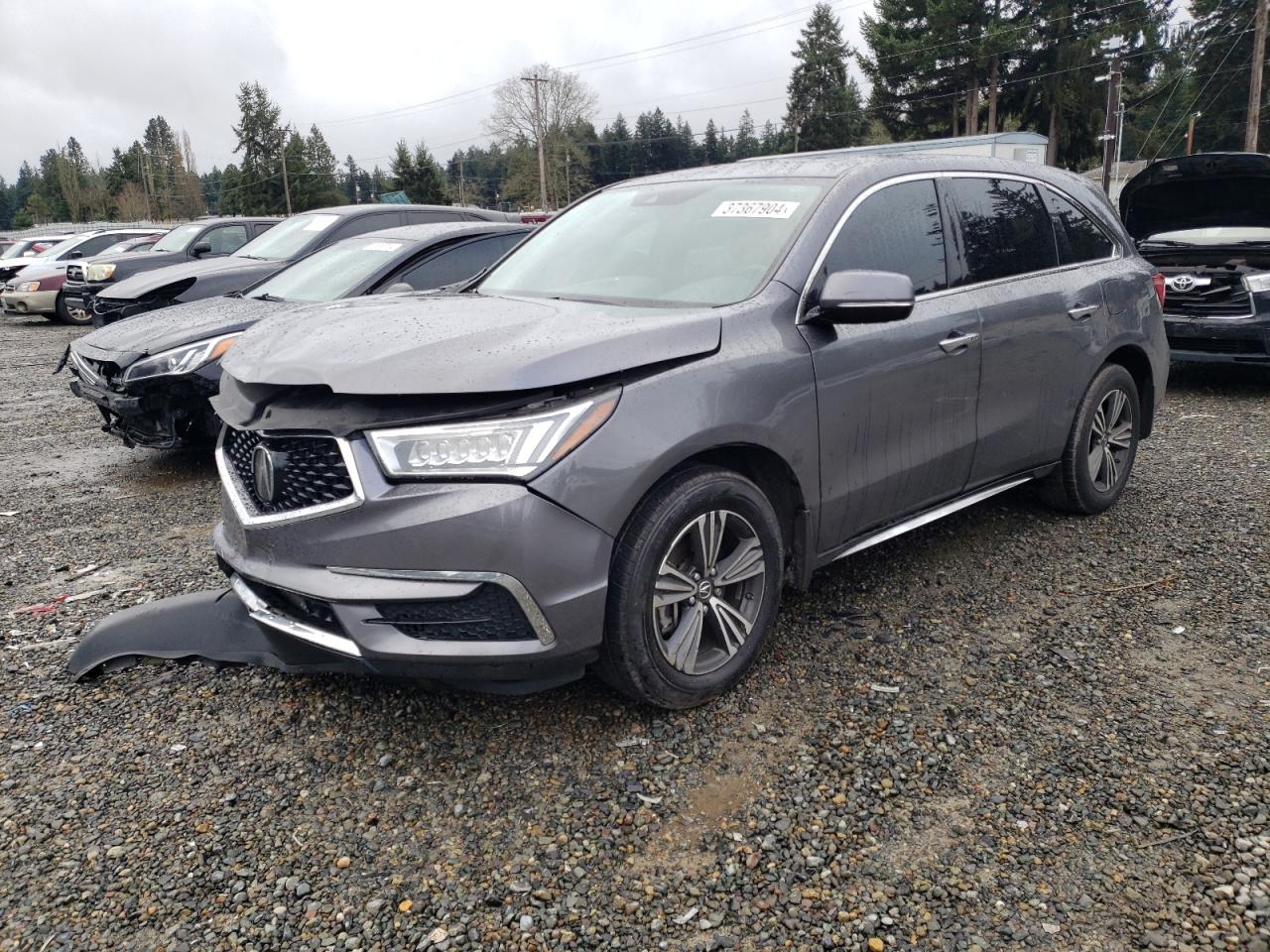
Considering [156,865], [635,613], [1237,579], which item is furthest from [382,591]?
[1237,579]

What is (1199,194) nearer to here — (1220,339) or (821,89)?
(1220,339)

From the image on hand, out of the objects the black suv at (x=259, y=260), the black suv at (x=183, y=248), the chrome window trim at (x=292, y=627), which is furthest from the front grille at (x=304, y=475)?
the black suv at (x=183, y=248)

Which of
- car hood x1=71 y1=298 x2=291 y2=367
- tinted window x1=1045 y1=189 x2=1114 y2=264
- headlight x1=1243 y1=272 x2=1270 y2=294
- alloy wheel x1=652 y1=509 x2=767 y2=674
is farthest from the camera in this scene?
headlight x1=1243 y1=272 x2=1270 y2=294

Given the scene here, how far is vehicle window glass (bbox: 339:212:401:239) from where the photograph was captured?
8.31m

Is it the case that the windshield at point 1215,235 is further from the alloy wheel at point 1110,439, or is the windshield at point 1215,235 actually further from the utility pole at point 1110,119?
the utility pole at point 1110,119

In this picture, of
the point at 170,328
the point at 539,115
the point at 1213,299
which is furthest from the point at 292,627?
the point at 539,115

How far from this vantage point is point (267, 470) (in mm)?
2760

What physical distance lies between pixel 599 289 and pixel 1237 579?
118 inches

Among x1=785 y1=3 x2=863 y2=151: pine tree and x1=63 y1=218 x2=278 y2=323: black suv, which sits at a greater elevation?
x1=785 y1=3 x2=863 y2=151: pine tree

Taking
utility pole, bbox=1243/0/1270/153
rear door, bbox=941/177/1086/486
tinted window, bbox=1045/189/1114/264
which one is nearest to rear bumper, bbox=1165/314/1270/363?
tinted window, bbox=1045/189/1114/264

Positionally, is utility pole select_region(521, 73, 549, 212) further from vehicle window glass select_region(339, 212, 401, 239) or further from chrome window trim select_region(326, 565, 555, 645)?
chrome window trim select_region(326, 565, 555, 645)

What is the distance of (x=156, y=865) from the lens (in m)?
2.43

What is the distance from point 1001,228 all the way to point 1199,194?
5.86 meters

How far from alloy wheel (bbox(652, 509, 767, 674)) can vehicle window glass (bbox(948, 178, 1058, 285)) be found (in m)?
1.63
